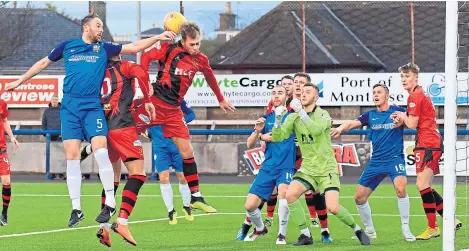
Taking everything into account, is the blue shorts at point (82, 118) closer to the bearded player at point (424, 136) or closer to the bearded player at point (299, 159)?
the bearded player at point (299, 159)

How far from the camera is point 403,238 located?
40.3 feet

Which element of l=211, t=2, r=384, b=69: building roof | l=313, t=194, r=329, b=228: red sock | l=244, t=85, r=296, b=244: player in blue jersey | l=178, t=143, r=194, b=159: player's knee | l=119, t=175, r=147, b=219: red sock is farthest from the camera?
l=211, t=2, r=384, b=69: building roof

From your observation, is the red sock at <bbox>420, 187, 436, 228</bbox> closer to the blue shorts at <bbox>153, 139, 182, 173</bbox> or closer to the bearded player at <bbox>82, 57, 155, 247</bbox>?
the bearded player at <bbox>82, 57, 155, 247</bbox>

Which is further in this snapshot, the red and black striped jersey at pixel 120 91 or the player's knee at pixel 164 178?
the player's knee at pixel 164 178

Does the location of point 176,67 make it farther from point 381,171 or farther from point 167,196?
point 381,171

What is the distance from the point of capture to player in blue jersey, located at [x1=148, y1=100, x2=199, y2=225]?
47.8 ft

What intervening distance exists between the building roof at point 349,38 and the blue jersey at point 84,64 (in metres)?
18.3

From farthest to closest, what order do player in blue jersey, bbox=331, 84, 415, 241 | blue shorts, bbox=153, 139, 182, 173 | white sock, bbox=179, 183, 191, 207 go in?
blue shorts, bbox=153, 139, 182, 173
white sock, bbox=179, 183, 191, 207
player in blue jersey, bbox=331, 84, 415, 241

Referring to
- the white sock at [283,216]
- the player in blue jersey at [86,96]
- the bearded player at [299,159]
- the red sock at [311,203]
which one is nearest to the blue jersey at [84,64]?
the player in blue jersey at [86,96]

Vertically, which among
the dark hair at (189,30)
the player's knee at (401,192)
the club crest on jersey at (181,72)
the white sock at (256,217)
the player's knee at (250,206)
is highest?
the dark hair at (189,30)

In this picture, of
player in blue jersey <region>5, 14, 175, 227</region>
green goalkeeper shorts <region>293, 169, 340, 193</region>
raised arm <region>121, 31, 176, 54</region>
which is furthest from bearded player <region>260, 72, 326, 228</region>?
player in blue jersey <region>5, 14, 175, 227</region>

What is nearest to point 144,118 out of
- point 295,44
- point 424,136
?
point 424,136

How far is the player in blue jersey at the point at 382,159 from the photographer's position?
12237 mm

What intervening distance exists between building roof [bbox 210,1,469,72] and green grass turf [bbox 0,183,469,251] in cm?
943
